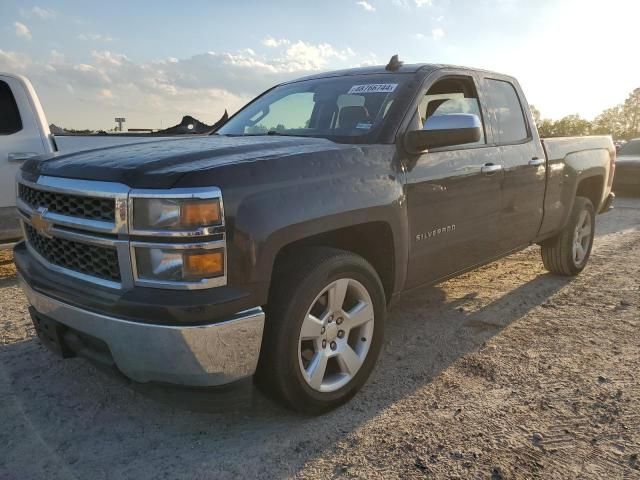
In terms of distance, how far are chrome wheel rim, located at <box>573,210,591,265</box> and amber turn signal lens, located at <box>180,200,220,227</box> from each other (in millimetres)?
4237

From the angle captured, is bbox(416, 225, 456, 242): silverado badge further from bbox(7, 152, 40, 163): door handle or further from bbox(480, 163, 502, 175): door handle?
bbox(7, 152, 40, 163): door handle

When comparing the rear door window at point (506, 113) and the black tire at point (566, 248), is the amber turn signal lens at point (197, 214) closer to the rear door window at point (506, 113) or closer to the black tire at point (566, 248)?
the rear door window at point (506, 113)

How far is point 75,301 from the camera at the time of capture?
240 cm

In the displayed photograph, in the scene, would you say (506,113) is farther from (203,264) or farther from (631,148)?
(631,148)

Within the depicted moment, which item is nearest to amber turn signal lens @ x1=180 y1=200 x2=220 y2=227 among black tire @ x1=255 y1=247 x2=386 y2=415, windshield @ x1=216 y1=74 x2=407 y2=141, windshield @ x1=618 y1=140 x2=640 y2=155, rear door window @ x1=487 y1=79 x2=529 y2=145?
black tire @ x1=255 y1=247 x2=386 y2=415

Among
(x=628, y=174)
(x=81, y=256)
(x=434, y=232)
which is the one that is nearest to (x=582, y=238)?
(x=434, y=232)

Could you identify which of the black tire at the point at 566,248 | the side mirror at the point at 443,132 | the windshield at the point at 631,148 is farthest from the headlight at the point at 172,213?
the windshield at the point at 631,148

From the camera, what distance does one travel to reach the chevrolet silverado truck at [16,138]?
5.24 metres

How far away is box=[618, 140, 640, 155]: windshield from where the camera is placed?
12672mm

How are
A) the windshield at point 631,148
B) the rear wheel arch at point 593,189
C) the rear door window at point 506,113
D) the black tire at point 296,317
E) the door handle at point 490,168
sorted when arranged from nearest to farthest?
the black tire at point 296,317, the door handle at point 490,168, the rear door window at point 506,113, the rear wheel arch at point 593,189, the windshield at point 631,148

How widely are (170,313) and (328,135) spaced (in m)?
1.59

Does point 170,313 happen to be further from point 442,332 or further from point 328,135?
point 442,332

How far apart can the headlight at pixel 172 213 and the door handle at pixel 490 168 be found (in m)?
2.21

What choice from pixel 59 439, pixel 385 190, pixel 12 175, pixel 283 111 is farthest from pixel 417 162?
pixel 12 175
